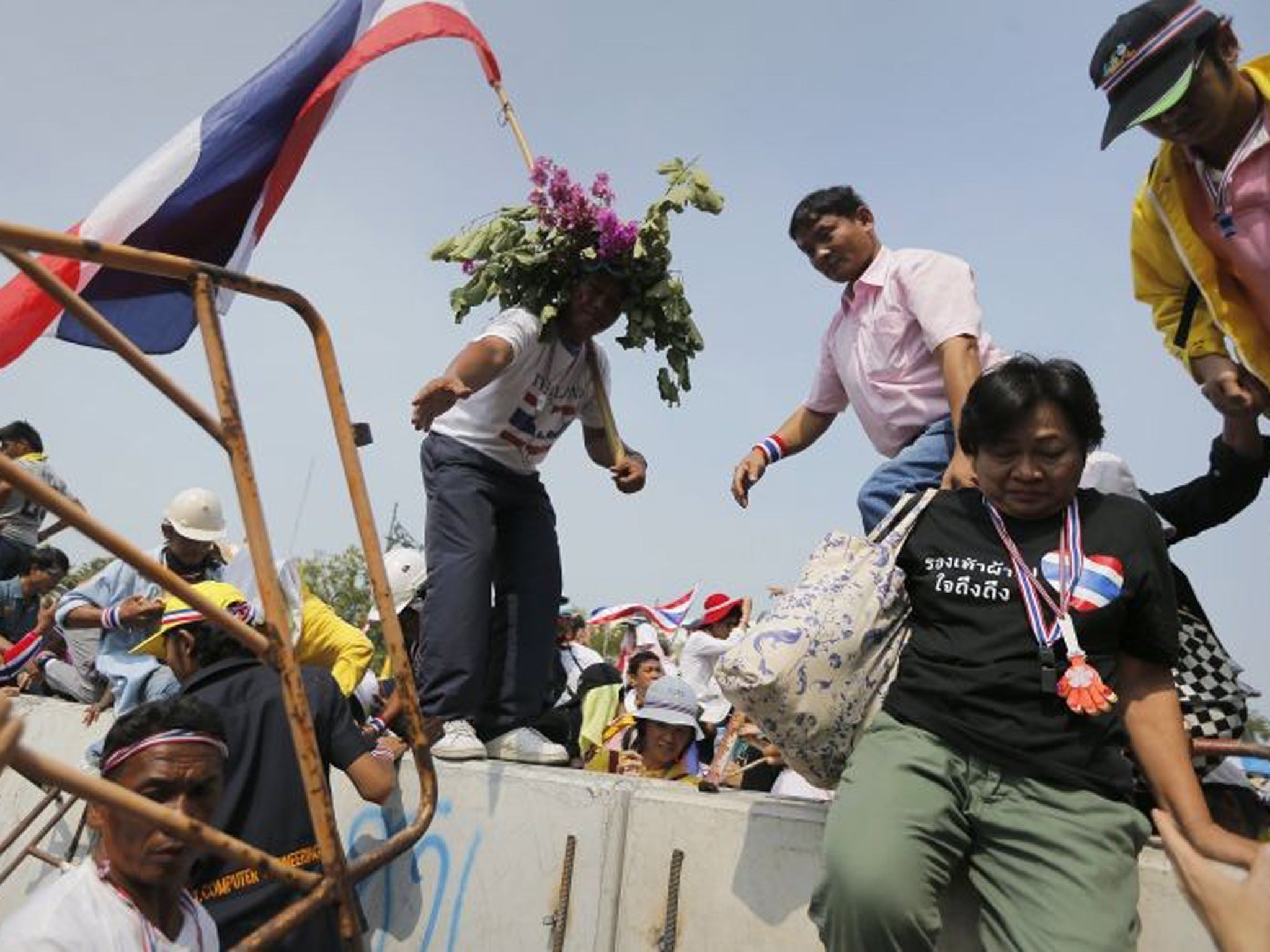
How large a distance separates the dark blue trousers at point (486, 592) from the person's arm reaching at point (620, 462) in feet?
1.02

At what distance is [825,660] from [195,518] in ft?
12.9

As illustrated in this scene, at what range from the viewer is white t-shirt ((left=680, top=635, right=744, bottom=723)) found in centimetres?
723

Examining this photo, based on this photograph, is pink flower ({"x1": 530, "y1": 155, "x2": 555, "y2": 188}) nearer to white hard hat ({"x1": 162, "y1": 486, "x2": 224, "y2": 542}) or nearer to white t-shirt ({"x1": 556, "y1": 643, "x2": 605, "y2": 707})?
white hard hat ({"x1": 162, "y1": 486, "x2": 224, "y2": 542})

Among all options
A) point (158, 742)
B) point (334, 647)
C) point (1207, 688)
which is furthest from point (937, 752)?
point (334, 647)

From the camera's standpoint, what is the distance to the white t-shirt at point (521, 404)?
369 centimetres

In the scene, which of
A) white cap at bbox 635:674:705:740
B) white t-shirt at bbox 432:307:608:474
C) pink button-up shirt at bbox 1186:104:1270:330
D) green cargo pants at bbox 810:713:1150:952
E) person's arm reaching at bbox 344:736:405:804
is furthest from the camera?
white cap at bbox 635:674:705:740

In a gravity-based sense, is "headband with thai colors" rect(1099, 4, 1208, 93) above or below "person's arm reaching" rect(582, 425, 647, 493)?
above

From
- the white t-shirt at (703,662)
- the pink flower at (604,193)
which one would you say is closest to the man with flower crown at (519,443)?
the pink flower at (604,193)

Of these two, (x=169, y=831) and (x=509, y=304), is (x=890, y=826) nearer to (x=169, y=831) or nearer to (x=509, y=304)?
(x=169, y=831)

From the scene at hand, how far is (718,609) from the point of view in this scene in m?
8.21

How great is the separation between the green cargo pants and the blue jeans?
1.01 metres

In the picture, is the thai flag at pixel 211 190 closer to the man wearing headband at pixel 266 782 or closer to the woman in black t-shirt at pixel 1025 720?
the man wearing headband at pixel 266 782

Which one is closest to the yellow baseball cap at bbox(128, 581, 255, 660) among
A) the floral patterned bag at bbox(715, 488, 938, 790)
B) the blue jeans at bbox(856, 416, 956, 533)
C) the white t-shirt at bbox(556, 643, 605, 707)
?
the floral patterned bag at bbox(715, 488, 938, 790)

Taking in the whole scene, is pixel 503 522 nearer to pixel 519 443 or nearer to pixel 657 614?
pixel 519 443
